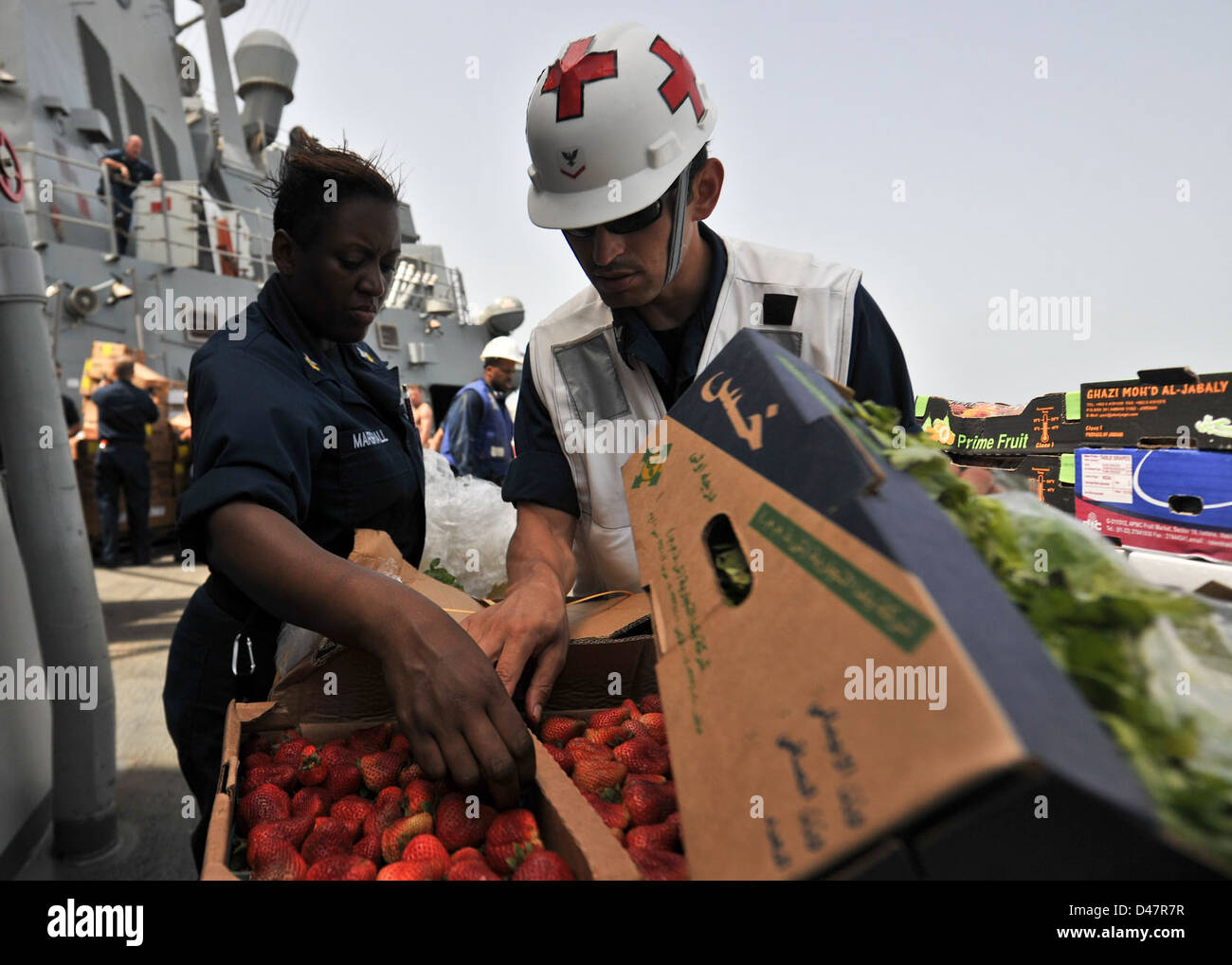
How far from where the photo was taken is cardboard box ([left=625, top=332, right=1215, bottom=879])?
1.60 feet

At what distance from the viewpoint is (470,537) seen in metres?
2.94

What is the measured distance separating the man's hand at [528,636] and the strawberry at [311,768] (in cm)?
36

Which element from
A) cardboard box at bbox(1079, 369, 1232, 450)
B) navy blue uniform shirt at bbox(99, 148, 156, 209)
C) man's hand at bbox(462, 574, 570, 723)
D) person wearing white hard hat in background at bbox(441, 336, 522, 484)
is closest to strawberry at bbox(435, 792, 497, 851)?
man's hand at bbox(462, 574, 570, 723)

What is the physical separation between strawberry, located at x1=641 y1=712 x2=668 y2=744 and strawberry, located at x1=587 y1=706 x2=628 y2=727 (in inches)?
1.7

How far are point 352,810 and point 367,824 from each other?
5 cm

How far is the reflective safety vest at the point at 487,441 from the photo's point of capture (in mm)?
6598

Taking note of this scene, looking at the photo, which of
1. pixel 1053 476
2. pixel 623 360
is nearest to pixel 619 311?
pixel 623 360

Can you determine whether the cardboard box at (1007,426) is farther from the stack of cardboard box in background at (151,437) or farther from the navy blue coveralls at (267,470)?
the stack of cardboard box in background at (151,437)

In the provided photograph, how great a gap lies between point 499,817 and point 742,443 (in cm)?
68

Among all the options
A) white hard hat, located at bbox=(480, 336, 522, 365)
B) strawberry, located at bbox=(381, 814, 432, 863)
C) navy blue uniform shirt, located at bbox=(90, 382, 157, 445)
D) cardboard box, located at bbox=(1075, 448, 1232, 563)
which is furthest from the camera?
navy blue uniform shirt, located at bbox=(90, 382, 157, 445)

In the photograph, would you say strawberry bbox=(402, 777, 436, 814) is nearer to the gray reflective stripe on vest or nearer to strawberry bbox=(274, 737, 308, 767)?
strawberry bbox=(274, 737, 308, 767)
